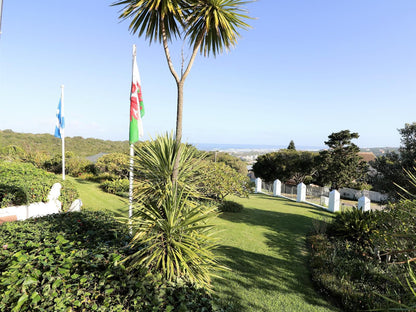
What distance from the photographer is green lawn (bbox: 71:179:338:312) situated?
4.49m

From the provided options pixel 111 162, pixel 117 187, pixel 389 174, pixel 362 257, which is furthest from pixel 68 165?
pixel 389 174

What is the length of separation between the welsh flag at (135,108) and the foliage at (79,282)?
9.90 ft

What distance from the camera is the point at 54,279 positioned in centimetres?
273

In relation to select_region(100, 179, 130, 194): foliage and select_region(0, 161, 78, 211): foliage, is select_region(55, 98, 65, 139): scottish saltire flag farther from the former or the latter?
select_region(0, 161, 78, 211): foliage

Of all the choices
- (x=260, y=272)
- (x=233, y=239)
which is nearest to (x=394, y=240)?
(x=260, y=272)

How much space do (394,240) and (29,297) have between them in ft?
21.2

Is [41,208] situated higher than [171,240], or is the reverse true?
[171,240]

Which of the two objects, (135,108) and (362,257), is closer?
(135,108)

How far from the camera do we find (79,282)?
9.18 feet

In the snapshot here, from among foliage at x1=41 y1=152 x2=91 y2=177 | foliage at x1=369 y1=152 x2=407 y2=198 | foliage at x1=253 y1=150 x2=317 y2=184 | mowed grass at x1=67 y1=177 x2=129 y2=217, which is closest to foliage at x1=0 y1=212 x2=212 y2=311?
mowed grass at x1=67 y1=177 x2=129 y2=217

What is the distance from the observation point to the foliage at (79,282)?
101 inches

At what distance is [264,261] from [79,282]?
4.84m

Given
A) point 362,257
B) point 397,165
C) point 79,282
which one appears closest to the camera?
point 79,282

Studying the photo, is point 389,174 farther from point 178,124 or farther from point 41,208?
point 41,208
